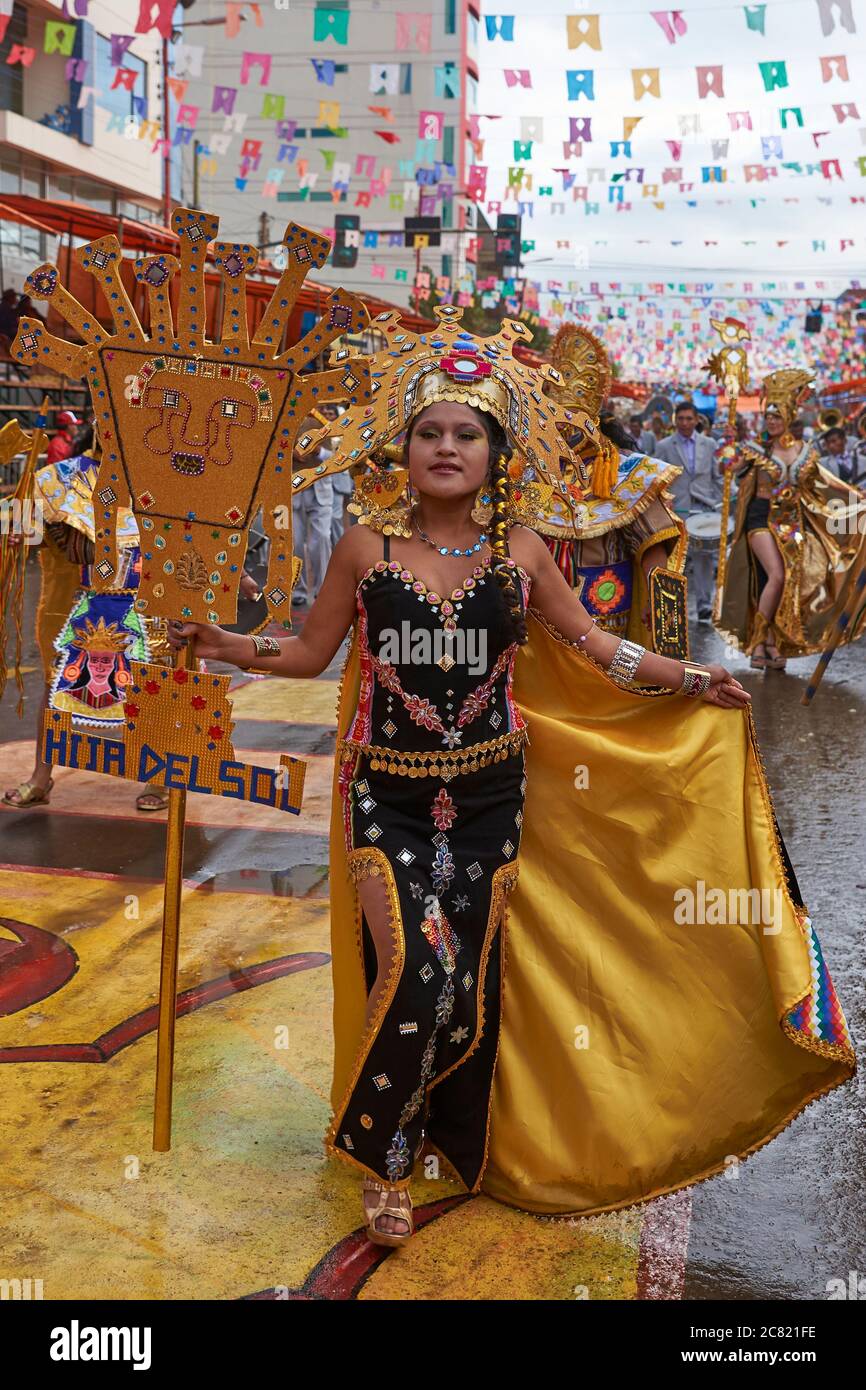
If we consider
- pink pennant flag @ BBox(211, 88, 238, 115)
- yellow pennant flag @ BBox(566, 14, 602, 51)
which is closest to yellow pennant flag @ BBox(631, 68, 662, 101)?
yellow pennant flag @ BBox(566, 14, 602, 51)

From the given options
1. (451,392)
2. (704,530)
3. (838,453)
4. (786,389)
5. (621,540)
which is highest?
(786,389)

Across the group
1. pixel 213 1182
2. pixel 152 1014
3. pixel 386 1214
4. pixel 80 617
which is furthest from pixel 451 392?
pixel 80 617

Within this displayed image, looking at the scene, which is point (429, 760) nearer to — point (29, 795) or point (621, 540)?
point (621, 540)

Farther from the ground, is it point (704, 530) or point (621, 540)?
point (621, 540)

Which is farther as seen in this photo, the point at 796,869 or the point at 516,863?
the point at 796,869

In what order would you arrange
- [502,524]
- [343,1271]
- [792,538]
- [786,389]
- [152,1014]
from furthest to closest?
1. [792,538]
2. [786,389]
3. [152,1014]
4. [502,524]
5. [343,1271]

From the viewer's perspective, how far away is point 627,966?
11.2 feet

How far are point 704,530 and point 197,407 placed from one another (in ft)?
31.6

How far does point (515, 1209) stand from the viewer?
325cm

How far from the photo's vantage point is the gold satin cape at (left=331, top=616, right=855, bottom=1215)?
3.23m

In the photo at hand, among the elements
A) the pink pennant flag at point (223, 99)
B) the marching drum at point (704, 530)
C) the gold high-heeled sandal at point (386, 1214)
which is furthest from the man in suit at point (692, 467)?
the gold high-heeled sandal at point (386, 1214)

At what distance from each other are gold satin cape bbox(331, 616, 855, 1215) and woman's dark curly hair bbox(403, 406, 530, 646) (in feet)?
0.95

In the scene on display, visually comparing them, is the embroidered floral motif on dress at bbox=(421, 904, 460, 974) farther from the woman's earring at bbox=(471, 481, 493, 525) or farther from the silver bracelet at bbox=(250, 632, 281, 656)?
the woman's earring at bbox=(471, 481, 493, 525)
